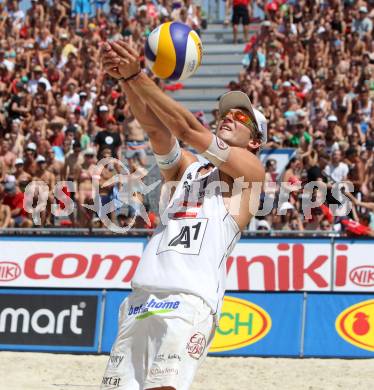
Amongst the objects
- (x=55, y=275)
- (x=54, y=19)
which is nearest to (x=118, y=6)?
(x=54, y=19)

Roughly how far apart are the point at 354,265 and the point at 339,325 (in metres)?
1.42

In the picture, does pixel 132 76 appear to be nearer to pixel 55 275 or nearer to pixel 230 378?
pixel 230 378

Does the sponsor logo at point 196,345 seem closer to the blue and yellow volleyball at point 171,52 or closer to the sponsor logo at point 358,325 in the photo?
the blue and yellow volleyball at point 171,52

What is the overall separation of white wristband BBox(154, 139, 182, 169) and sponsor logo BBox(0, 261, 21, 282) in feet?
25.2

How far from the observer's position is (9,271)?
40.1ft

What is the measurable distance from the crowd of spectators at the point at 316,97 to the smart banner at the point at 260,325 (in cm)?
215

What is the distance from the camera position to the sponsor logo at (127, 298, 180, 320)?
4.41 m

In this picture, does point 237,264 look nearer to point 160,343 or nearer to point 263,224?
point 263,224

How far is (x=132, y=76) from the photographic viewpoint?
4266mm

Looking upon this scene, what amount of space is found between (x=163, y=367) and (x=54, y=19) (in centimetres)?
1727

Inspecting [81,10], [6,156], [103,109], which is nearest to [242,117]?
[6,156]

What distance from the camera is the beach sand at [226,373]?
9.03m

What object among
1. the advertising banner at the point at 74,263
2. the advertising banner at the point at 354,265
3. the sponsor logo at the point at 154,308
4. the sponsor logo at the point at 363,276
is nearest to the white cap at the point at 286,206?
the advertising banner at the point at 354,265

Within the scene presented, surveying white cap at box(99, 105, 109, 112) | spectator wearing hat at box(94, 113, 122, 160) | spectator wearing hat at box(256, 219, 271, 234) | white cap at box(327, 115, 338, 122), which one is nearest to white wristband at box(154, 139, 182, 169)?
spectator wearing hat at box(256, 219, 271, 234)
